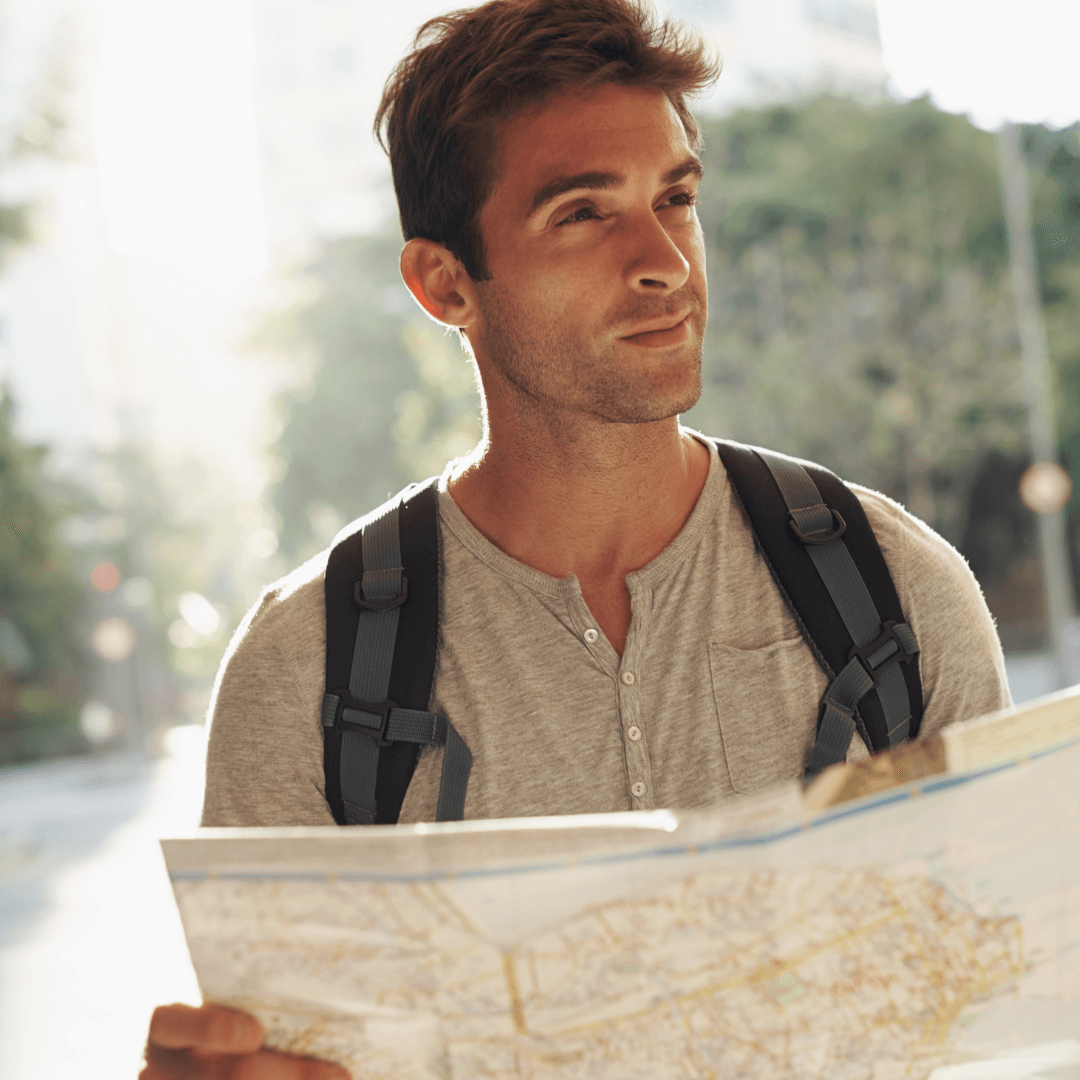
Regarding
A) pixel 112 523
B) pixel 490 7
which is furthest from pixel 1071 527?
pixel 490 7

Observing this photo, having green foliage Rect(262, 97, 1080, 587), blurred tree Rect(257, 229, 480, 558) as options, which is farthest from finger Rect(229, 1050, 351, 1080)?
blurred tree Rect(257, 229, 480, 558)

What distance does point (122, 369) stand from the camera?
65.6ft

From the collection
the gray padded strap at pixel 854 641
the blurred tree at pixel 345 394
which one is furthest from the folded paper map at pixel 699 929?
the blurred tree at pixel 345 394

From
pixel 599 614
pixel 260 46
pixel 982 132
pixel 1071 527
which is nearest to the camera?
pixel 599 614

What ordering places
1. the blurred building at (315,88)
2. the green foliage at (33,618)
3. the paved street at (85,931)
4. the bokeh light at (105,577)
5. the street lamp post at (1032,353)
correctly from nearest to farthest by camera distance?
the paved street at (85,931) → the street lamp post at (1032,353) → the green foliage at (33,618) → the bokeh light at (105,577) → the blurred building at (315,88)

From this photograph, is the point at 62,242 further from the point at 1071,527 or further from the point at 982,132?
the point at 1071,527

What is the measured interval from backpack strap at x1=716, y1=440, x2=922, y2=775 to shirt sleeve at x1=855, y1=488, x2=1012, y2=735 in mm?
27

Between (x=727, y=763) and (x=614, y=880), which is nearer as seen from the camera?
(x=614, y=880)

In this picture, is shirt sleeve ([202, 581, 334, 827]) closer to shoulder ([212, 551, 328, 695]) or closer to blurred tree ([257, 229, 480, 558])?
shoulder ([212, 551, 328, 695])

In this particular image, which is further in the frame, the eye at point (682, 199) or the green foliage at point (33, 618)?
the green foliage at point (33, 618)

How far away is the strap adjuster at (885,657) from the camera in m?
1.25

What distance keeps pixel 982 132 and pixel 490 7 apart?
14250 millimetres

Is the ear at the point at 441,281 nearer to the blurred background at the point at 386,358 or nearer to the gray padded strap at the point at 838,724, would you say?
the gray padded strap at the point at 838,724

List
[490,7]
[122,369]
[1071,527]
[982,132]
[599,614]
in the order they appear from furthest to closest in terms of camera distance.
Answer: [122,369]
[1071,527]
[982,132]
[490,7]
[599,614]
